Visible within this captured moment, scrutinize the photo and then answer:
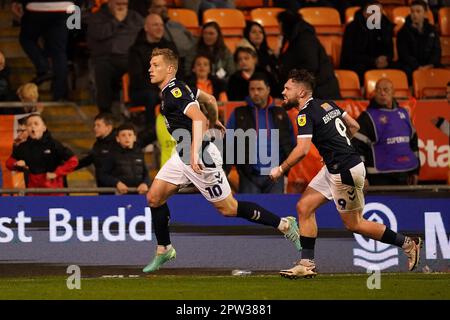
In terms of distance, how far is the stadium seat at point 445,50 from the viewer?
1758cm

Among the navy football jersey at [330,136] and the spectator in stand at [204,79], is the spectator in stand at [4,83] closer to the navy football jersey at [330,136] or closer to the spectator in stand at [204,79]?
the spectator in stand at [204,79]

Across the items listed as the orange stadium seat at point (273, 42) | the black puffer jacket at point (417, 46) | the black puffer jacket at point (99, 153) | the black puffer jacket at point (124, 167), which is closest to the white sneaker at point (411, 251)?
the black puffer jacket at point (124, 167)

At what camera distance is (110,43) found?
50.3 ft

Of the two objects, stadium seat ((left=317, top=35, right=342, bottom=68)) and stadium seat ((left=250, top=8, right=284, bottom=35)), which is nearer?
stadium seat ((left=317, top=35, right=342, bottom=68))

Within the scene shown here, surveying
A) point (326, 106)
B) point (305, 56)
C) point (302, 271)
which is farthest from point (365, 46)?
point (302, 271)

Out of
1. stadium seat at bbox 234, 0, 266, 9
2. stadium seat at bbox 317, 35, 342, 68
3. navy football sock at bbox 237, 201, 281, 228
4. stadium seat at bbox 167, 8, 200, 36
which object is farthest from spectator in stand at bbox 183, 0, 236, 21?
navy football sock at bbox 237, 201, 281, 228

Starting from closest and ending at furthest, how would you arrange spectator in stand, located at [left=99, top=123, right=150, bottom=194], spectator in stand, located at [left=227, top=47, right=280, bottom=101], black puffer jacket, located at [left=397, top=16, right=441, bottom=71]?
spectator in stand, located at [left=99, top=123, right=150, bottom=194] → spectator in stand, located at [left=227, top=47, right=280, bottom=101] → black puffer jacket, located at [left=397, top=16, right=441, bottom=71]

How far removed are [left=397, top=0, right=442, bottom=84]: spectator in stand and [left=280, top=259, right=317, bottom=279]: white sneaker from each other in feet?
18.5

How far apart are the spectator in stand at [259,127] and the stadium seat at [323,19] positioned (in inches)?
151

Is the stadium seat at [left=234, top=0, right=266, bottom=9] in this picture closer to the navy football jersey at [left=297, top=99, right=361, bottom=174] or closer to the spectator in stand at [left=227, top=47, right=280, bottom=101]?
the spectator in stand at [left=227, top=47, right=280, bottom=101]

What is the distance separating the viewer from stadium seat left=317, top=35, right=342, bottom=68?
17078 mm

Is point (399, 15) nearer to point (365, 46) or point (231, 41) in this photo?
point (365, 46)

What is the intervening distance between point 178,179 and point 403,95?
528 cm

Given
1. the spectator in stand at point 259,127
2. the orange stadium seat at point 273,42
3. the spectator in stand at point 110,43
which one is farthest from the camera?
the orange stadium seat at point 273,42
